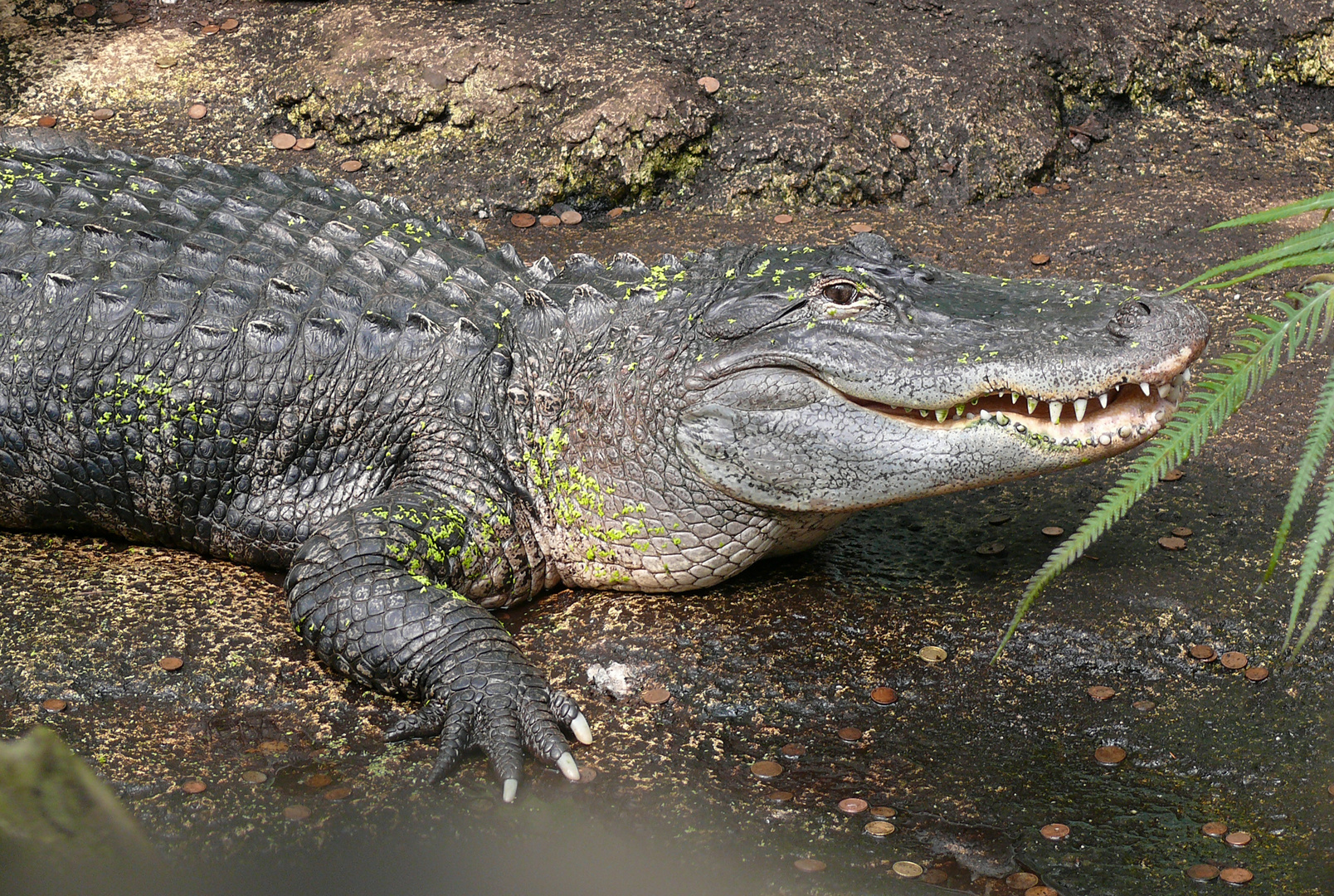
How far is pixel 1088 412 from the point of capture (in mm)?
3486

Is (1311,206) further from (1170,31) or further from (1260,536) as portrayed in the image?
(1170,31)

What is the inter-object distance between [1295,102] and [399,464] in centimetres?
653

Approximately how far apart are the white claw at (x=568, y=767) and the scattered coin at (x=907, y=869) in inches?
36.5

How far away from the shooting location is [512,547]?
4.14 m

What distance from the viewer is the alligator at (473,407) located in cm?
361

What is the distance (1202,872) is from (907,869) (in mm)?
737

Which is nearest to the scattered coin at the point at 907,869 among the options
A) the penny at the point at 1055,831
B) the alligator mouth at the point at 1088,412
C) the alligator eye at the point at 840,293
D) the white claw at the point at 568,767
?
the penny at the point at 1055,831

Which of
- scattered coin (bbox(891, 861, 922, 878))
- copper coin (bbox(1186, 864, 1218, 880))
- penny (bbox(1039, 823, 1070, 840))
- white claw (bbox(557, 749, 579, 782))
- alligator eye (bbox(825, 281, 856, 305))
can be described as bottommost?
white claw (bbox(557, 749, 579, 782))

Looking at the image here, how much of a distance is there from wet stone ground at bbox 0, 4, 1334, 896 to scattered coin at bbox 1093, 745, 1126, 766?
2 centimetres

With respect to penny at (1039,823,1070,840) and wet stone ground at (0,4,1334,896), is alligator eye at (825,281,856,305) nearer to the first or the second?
wet stone ground at (0,4,1334,896)

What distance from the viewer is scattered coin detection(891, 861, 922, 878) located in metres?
2.88

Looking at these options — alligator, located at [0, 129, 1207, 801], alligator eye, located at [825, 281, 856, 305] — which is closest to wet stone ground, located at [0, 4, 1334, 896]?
alligator, located at [0, 129, 1207, 801]

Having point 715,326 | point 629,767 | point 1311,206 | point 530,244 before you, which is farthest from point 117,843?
point 530,244

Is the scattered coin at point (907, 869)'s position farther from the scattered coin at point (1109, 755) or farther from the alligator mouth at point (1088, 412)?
the alligator mouth at point (1088, 412)
